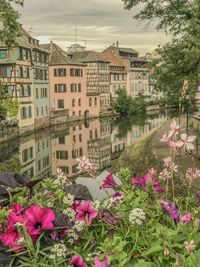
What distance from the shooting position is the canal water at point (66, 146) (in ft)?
106

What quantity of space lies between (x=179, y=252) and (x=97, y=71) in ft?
240

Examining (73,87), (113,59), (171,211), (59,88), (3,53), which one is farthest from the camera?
(113,59)

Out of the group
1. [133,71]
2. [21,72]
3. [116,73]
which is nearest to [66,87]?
[21,72]

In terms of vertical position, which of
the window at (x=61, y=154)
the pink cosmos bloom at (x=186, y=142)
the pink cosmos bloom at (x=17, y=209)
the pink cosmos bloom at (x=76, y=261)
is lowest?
the window at (x=61, y=154)

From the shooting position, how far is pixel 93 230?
211 centimetres

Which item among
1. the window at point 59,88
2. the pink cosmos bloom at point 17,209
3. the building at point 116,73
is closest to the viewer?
the pink cosmos bloom at point 17,209

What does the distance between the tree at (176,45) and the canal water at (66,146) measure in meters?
8.00

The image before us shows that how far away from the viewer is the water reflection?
107ft

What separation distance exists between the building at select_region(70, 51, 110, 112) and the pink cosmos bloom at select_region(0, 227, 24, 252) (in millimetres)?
69898

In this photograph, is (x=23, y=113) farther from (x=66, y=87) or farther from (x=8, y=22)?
(x=8, y=22)

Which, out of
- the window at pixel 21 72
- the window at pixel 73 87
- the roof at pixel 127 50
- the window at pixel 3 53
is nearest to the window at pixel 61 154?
the window at pixel 21 72

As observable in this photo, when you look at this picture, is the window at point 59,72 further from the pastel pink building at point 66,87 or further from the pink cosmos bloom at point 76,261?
Answer: the pink cosmos bloom at point 76,261

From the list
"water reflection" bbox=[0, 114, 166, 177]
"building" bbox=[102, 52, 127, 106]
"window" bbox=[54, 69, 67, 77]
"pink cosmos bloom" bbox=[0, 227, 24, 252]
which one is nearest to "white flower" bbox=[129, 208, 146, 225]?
"pink cosmos bloom" bbox=[0, 227, 24, 252]

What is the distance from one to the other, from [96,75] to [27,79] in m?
24.5
